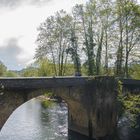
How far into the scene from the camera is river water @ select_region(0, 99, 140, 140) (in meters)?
26.4

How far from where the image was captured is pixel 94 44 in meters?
42.4

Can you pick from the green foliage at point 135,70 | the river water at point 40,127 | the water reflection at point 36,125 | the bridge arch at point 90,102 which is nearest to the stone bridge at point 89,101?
the bridge arch at point 90,102

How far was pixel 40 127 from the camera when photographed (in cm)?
2925

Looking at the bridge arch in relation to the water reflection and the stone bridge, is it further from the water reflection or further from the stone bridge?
the water reflection

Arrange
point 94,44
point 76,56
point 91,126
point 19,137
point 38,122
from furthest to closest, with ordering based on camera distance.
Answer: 1. point 76,56
2. point 94,44
3. point 38,122
4. point 91,126
5. point 19,137

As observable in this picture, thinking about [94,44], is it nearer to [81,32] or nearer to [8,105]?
[81,32]

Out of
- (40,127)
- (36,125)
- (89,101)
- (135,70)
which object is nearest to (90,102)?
(89,101)

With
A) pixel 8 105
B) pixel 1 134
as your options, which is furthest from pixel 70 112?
pixel 8 105

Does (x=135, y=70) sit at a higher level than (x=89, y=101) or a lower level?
higher

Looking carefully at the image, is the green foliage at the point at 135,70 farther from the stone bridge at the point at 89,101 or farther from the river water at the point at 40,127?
the stone bridge at the point at 89,101

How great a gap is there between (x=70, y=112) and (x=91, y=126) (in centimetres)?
272

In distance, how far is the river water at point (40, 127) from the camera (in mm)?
26359

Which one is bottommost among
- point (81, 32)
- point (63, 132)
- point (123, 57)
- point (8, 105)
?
point (63, 132)

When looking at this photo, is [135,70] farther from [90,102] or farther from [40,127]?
[40,127]
